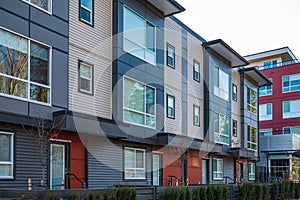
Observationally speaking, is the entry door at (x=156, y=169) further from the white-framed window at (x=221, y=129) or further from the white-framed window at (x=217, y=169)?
the white-framed window at (x=217, y=169)

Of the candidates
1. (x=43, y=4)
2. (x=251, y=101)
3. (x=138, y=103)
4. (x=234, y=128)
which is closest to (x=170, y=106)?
(x=138, y=103)

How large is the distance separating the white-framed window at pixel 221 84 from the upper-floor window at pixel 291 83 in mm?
17957

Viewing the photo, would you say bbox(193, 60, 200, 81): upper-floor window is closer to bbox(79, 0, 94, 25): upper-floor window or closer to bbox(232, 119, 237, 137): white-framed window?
bbox(232, 119, 237, 137): white-framed window

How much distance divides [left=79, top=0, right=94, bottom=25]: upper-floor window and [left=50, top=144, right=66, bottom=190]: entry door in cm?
473

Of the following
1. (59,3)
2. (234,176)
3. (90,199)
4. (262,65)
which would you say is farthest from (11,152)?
(262,65)

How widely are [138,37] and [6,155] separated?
8.42 metres

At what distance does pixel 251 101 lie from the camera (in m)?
33.7

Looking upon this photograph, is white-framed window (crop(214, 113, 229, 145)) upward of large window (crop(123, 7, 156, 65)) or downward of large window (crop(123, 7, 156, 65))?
downward

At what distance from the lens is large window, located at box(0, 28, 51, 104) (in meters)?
11.5

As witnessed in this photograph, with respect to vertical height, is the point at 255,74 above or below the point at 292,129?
above

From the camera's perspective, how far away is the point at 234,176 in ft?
95.0

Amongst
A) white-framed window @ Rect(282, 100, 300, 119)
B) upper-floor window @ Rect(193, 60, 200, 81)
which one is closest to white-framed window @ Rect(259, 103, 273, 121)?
white-framed window @ Rect(282, 100, 300, 119)

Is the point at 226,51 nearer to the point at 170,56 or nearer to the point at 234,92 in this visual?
the point at 234,92

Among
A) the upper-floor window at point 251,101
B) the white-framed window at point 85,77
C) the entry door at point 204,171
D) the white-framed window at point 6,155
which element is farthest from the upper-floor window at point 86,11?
the upper-floor window at point 251,101
